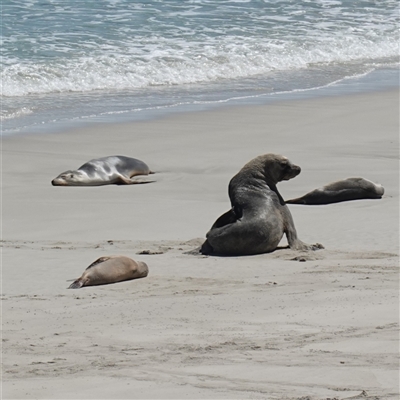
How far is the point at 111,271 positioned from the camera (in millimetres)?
4883

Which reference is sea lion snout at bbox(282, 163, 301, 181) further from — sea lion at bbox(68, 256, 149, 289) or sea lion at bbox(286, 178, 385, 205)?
sea lion at bbox(68, 256, 149, 289)

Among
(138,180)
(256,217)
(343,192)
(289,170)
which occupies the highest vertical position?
(289,170)

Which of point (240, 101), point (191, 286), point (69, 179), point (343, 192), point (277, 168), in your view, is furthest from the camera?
point (240, 101)

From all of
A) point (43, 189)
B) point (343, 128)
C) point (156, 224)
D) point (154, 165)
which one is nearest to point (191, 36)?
point (343, 128)

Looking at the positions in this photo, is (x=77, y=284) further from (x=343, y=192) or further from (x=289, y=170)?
(x=343, y=192)

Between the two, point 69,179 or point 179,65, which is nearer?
point 69,179

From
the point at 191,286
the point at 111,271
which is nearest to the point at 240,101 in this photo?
the point at 111,271

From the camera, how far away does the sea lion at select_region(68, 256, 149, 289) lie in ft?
15.8

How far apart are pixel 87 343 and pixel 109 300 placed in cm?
75

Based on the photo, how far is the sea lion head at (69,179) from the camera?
7.64 metres

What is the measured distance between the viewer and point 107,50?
14938 millimetres

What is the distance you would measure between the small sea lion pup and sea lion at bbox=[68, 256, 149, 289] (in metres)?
0.71

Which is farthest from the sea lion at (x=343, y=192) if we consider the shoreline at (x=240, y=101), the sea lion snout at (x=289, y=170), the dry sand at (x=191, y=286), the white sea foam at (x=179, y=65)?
the white sea foam at (x=179, y=65)

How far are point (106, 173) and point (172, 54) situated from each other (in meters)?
7.36
